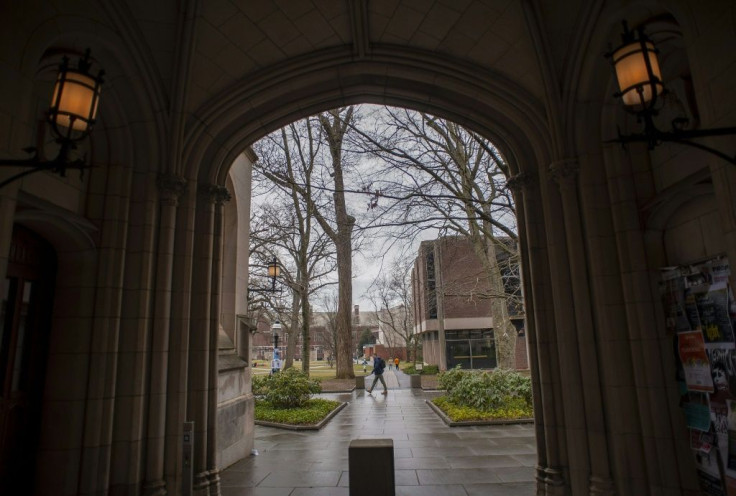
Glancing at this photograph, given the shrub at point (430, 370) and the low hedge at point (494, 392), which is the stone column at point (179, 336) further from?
the shrub at point (430, 370)

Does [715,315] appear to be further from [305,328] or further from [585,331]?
[305,328]

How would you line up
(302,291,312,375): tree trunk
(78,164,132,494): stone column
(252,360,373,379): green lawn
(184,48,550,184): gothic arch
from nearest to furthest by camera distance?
1. (78,164,132,494): stone column
2. (184,48,550,184): gothic arch
3. (302,291,312,375): tree trunk
4. (252,360,373,379): green lawn

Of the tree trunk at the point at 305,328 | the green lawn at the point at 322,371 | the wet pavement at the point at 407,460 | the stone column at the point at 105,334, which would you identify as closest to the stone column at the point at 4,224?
the stone column at the point at 105,334

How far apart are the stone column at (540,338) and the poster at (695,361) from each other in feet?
4.79

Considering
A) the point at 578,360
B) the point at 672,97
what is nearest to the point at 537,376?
the point at 578,360

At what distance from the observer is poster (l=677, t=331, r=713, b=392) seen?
4.10 metres

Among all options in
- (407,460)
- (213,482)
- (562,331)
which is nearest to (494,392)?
(407,460)

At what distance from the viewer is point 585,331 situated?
204 inches

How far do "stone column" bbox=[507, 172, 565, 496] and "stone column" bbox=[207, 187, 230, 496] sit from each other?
418cm

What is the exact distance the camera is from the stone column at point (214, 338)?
5.68 m

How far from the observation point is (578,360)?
17.3ft

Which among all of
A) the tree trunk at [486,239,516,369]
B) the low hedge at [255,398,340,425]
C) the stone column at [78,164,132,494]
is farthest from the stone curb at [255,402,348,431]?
the tree trunk at [486,239,516,369]

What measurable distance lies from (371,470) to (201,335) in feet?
9.31

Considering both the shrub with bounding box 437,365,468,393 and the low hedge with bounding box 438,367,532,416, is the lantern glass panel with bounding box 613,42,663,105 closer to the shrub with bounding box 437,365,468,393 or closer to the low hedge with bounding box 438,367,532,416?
the low hedge with bounding box 438,367,532,416
